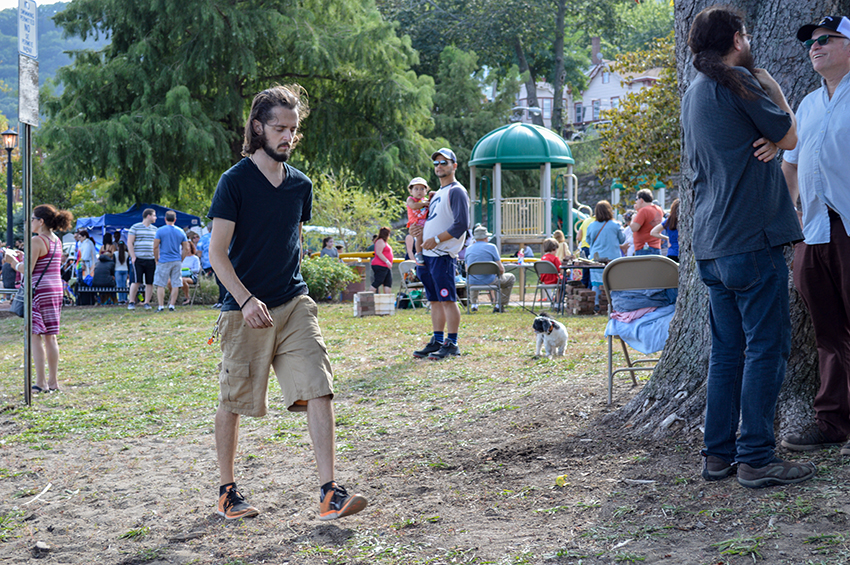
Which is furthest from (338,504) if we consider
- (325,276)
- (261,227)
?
(325,276)

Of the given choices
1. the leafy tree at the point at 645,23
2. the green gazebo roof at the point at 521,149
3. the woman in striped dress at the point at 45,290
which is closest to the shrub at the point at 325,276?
the green gazebo roof at the point at 521,149

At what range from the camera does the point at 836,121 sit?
3.46 m

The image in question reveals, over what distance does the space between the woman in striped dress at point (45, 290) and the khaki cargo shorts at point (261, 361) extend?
161 inches

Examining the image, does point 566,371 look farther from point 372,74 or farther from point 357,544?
point 372,74

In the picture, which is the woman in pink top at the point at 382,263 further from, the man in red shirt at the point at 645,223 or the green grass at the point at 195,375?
the man in red shirt at the point at 645,223

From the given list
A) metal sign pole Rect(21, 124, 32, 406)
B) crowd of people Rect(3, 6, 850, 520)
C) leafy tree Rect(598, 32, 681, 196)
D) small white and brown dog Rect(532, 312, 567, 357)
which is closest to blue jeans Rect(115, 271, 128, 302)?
leafy tree Rect(598, 32, 681, 196)

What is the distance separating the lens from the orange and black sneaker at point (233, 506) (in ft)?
11.4

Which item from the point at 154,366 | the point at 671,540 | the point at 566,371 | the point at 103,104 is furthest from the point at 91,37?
the point at 671,540

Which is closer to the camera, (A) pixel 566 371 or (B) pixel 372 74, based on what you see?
(A) pixel 566 371

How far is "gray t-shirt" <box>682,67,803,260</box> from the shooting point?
3148mm

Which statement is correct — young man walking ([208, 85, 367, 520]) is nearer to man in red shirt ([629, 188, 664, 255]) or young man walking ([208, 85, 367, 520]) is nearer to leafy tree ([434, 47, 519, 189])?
man in red shirt ([629, 188, 664, 255])

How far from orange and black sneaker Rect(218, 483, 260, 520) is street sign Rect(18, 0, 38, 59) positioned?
14.1ft

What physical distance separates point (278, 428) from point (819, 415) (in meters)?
3.22

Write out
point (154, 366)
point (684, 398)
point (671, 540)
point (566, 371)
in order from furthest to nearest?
1. point (154, 366)
2. point (566, 371)
3. point (684, 398)
4. point (671, 540)
